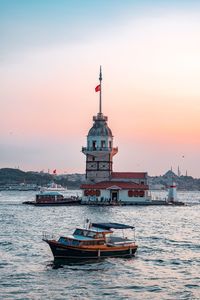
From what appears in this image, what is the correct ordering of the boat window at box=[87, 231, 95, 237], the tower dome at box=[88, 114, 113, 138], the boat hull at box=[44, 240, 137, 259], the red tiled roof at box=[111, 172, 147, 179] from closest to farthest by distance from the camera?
the boat hull at box=[44, 240, 137, 259] → the boat window at box=[87, 231, 95, 237] → the red tiled roof at box=[111, 172, 147, 179] → the tower dome at box=[88, 114, 113, 138]

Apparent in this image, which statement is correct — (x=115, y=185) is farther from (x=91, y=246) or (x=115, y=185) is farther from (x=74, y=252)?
(x=74, y=252)

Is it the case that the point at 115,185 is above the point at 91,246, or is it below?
above

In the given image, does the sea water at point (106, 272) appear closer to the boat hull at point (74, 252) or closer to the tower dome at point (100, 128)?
the boat hull at point (74, 252)

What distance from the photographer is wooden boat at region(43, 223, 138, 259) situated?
50.4 meters

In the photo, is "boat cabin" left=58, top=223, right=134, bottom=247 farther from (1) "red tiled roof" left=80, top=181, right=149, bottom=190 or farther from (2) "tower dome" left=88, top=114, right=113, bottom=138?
(2) "tower dome" left=88, top=114, right=113, bottom=138

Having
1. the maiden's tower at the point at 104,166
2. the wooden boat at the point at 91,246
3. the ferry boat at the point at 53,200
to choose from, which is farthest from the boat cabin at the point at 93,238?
the ferry boat at the point at 53,200

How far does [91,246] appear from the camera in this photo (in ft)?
167

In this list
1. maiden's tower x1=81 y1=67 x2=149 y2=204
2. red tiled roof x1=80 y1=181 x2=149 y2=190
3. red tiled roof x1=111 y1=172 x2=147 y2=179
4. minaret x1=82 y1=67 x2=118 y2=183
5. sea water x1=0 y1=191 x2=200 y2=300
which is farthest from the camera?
red tiled roof x1=111 y1=172 x2=147 y2=179

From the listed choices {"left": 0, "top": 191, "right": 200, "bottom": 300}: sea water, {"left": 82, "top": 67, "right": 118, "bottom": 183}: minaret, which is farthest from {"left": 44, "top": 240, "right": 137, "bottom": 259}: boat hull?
{"left": 82, "top": 67, "right": 118, "bottom": 183}: minaret

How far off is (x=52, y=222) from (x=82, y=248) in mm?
36391

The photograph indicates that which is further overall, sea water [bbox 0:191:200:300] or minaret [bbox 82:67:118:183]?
minaret [bbox 82:67:118:183]

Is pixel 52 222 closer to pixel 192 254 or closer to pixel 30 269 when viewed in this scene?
pixel 192 254

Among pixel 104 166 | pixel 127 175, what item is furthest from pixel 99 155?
pixel 127 175

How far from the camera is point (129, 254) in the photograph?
2093 inches
